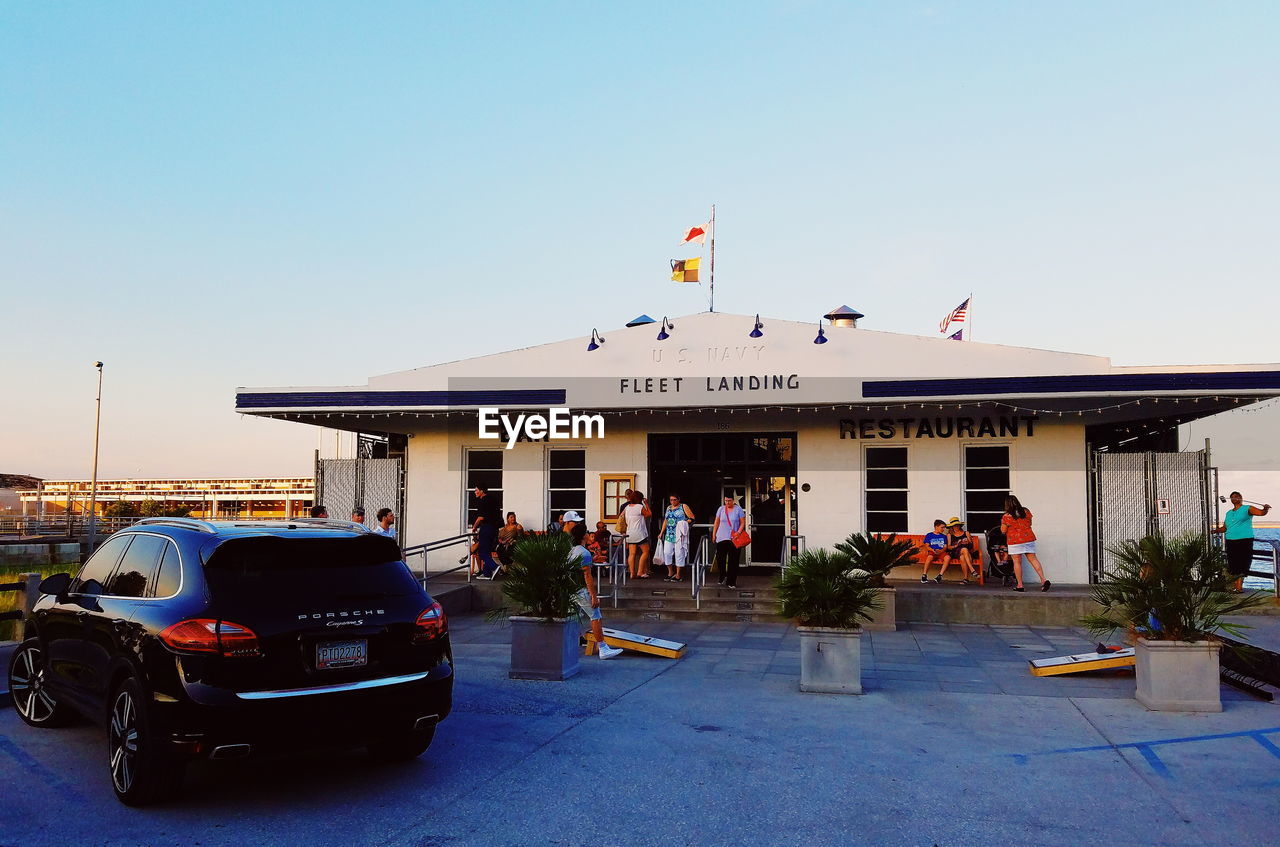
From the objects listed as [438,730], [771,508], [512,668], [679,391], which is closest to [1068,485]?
[771,508]

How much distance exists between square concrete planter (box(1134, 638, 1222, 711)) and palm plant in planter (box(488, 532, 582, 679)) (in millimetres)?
5410

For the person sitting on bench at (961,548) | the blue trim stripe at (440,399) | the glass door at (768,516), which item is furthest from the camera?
the glass door at (768,516)

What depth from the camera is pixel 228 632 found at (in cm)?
539

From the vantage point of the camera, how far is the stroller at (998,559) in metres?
16.1

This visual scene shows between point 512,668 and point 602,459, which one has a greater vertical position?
point 602,459

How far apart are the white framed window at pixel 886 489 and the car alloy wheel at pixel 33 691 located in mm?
13489

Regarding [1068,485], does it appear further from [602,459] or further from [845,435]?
[602,459]

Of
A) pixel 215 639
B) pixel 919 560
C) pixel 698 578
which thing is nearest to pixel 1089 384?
pixel 919 560

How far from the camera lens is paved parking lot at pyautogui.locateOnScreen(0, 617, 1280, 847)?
208 inches

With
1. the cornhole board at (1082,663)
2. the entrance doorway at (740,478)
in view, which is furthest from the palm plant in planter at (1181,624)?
the entrance doorway at (740,478)

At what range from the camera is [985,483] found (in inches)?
685

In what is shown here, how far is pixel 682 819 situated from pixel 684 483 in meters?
14.1

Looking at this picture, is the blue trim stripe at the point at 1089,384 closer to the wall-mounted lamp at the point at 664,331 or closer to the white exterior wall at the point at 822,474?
the white exterior wall at the point at 822,474

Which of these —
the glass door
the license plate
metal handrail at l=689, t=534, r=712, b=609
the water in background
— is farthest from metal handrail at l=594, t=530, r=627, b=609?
the water in background
